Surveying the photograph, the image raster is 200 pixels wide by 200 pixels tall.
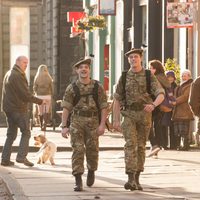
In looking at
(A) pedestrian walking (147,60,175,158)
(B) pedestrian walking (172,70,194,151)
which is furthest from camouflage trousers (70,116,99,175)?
(B) pedestrian walking (172,70,194,151)

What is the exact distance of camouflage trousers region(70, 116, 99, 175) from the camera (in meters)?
16.1

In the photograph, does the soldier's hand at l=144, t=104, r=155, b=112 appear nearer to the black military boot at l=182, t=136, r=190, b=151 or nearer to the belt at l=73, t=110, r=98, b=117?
the belt at l=73, t=110, r=98, b=117

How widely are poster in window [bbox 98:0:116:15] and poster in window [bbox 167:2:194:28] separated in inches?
386

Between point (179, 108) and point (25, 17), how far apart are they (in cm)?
3513

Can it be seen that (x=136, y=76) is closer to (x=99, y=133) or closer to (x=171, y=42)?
(x=99, y=133)

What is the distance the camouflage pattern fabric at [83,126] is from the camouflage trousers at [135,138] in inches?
16.4

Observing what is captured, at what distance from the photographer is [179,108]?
25344 millimetres

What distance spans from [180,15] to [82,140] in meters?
11.0

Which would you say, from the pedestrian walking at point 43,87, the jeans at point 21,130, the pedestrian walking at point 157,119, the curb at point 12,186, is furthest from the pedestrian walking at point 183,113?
the pedestrian walking at point 43,87

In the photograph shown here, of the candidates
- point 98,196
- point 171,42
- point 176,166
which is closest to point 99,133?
point 98,196

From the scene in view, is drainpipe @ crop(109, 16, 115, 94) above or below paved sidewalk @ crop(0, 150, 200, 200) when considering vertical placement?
above

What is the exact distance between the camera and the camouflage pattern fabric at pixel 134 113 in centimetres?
1596

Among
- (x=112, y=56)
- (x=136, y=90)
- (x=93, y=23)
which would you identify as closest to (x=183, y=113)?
(x=136, y=90)

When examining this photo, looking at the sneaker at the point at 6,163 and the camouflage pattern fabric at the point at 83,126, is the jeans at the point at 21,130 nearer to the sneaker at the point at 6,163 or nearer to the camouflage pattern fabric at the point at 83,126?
the sneaker at the point at 6,163
